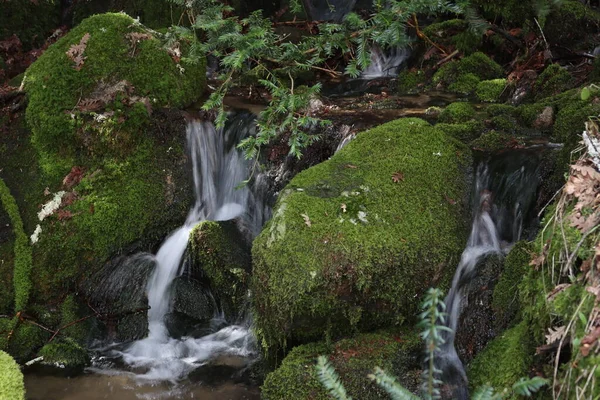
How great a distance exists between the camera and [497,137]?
5934 millimetres

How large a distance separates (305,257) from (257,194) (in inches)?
105

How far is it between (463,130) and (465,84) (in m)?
2.63

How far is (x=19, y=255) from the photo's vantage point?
20.1 ft

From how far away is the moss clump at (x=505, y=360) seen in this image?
130 inches

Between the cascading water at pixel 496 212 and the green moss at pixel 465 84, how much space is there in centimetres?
294

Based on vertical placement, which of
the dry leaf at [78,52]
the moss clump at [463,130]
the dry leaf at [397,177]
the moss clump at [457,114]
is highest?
the dry leaf at [78,52]

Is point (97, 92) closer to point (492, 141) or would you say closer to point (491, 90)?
point (492, 141)

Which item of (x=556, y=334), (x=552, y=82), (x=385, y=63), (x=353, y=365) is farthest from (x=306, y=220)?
(x=385, y=63)

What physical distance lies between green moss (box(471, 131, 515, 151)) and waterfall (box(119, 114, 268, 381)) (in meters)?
2.58

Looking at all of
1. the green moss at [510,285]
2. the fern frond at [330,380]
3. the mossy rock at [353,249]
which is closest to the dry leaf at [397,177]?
the mossy rock at [353,249]

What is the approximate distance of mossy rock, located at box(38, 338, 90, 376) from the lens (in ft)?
17.7

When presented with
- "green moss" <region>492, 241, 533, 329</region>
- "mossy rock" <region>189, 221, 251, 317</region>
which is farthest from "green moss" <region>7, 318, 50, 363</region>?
"green moss" <region>492, 241, 533, 329</region>

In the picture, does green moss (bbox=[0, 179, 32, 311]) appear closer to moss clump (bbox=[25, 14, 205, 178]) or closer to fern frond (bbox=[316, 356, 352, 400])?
moss clump (bbox=[25, 14, 205, 178])

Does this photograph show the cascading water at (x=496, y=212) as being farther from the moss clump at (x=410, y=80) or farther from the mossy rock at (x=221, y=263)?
the moss clump at (x=410, y=80)
